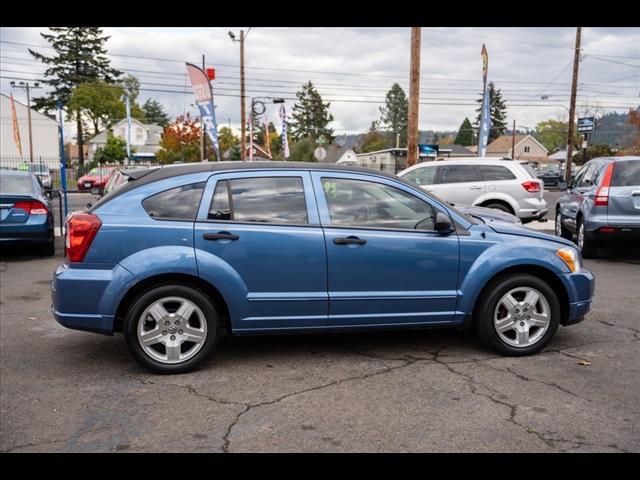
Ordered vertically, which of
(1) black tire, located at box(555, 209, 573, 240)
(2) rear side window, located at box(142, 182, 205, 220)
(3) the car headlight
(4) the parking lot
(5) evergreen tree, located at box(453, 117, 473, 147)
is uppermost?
(5) evergreen tree, located at box(453, 117, 473, 147)

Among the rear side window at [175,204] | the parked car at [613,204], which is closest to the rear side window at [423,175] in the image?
the parked car at [613,204]

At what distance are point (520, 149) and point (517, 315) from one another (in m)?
108

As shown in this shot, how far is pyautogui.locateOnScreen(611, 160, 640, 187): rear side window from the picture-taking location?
364 inches

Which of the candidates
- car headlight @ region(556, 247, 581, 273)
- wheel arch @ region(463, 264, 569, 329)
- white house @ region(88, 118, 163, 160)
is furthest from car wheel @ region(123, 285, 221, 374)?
white house @ region(88, 118, 163, 160)

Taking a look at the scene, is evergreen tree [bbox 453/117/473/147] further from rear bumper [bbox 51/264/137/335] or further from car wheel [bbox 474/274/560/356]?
rear bumper [bbox 51/264/137/335]

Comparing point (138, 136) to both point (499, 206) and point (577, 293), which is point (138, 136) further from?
point (577, 293)

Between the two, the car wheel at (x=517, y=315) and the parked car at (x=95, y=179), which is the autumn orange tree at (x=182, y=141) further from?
the car wheel at (x=517, y=315)

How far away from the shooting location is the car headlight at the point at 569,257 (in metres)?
5.00

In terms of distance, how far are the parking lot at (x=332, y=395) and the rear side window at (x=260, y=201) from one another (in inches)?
46.9

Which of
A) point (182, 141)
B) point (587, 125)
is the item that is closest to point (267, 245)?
point (587, 125)

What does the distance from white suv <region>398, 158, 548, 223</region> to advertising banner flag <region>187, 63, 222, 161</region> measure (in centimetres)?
1237
